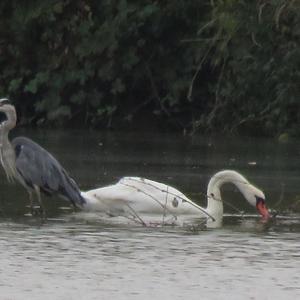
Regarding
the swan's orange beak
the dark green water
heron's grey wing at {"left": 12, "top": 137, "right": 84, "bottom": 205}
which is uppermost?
heron's grey wing at {"left": 12, "top": 137, "right": 84, "bottom": 205}

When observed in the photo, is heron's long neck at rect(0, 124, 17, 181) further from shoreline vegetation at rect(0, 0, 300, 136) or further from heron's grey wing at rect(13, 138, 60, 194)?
shoreline vegetation at rect(0, 0, 300, 136)

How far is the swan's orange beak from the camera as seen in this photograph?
13442mm

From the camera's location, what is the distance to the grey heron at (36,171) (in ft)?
44.8

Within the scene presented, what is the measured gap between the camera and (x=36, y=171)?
45.5 feet

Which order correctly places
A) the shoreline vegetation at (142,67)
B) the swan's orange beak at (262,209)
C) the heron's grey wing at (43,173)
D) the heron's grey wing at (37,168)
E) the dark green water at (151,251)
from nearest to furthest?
the dark green water at (151,251)
the swan's orange beak at (262,209)
the heron's grey wing at (43,173)
the heron's grey wing at (37,168)
the shoreline vegetation at (142,67)

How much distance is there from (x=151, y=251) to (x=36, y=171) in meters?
3.30

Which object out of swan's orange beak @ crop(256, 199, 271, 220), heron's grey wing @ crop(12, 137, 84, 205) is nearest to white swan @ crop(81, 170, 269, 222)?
swan's orange beak @ crop(256, 199, 271, 220)

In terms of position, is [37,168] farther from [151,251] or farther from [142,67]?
[142,67]

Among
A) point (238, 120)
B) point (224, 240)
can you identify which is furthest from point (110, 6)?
point (224, 240)

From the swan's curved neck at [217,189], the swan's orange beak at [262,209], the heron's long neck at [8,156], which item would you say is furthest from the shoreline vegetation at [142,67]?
the swan's orange beak at [262,209]

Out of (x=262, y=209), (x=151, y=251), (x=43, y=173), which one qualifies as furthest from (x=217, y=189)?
(x=151, y=251)

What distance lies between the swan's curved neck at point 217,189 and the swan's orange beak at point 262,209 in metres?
0.32

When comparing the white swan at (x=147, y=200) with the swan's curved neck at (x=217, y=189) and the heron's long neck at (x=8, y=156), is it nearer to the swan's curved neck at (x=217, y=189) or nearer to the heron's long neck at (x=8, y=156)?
the swan's curved neck at (x=217, y=189)

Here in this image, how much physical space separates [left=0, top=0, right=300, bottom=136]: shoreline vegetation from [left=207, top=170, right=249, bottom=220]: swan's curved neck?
12.3 meters
